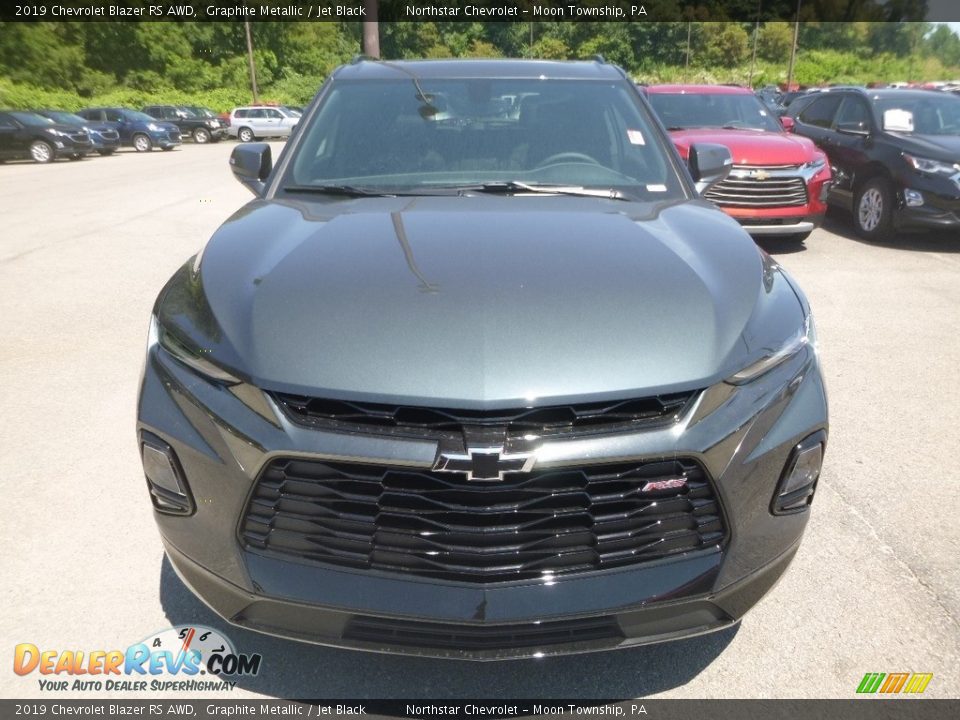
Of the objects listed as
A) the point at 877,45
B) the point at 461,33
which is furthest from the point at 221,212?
the point at 877,45

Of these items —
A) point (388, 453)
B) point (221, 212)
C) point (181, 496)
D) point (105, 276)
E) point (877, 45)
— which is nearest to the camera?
point (388, 453)

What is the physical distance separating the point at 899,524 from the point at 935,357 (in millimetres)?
2468

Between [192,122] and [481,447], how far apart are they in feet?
122

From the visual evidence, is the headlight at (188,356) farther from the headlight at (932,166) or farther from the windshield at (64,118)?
the windshield at (64,118)

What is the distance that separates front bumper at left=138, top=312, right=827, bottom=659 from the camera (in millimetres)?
1761

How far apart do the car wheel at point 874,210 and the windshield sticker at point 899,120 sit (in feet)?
2.07

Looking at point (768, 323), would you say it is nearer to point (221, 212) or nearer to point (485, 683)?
point (485, 683)

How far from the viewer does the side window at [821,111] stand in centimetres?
997

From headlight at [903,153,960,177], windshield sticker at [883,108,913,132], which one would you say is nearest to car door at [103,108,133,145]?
windshield sticker at [883,108,913,132]

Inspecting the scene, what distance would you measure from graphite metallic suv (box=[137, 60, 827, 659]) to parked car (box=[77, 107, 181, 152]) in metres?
29.9

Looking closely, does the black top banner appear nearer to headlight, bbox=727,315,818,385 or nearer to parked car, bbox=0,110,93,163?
parked car, bbox=0,110,93,163

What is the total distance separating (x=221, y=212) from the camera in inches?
444

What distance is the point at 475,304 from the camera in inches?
77.4
